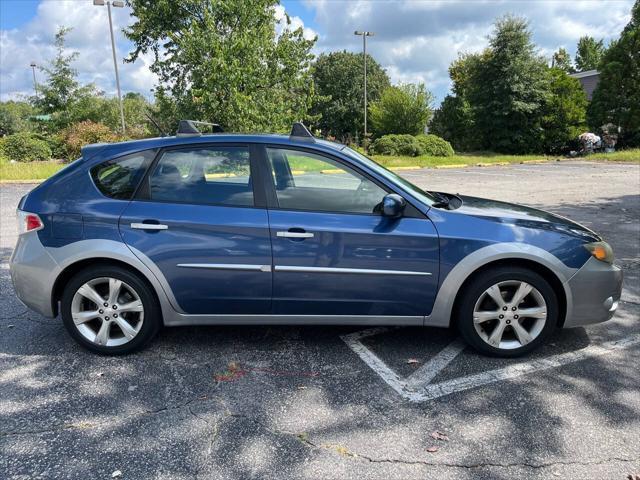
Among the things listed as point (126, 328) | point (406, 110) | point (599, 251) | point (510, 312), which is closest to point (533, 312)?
point (510, 312)

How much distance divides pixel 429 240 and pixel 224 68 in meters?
11.6

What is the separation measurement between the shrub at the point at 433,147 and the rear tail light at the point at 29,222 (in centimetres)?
2392

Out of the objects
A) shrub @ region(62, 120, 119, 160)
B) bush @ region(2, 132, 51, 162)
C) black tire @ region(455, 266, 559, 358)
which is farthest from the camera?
bush @ region(2, 132, 51, 162)

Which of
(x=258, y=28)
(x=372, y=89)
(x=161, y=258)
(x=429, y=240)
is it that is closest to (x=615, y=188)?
(x=258, y=28)

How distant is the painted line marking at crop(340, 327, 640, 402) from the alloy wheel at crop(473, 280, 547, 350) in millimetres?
204

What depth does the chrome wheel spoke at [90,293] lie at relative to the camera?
3564 millimetres

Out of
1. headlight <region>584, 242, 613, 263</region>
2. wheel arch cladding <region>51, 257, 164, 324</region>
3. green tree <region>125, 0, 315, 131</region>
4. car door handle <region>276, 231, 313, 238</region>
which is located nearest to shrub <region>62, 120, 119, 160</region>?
green tree <region>125, 0, 315, 131</region>

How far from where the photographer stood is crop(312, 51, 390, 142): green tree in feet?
187

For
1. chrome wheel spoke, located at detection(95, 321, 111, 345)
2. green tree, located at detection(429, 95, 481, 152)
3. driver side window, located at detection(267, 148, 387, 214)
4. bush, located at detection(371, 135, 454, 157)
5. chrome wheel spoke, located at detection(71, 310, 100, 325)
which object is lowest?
chrome wheel spoke, located at detection(95, 321, 111, 345)

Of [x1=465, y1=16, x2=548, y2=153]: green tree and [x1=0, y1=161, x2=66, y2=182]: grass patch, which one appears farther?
[x1=465, y1=16, x2=548, y2=153]: green tree

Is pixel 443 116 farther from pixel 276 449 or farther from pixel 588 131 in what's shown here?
pixel 276 449

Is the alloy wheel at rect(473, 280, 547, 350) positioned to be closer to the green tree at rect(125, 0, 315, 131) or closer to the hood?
the hood

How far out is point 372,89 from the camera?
58.2 m

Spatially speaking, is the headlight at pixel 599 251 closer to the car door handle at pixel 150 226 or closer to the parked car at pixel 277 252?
the parked car at pixel 277 252
